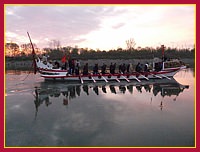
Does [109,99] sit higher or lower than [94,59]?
lower

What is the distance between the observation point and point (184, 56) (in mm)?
47719

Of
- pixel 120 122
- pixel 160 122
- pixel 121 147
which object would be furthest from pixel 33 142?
pixel 160 122

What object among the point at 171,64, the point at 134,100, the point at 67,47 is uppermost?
the point at 67,47

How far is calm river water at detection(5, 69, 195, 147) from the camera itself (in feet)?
18.6

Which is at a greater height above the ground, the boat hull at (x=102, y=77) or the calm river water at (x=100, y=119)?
the boat hull at (x=102, y=77)

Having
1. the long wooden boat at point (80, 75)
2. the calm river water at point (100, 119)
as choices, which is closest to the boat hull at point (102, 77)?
the long wooden boat at point (80, 75)

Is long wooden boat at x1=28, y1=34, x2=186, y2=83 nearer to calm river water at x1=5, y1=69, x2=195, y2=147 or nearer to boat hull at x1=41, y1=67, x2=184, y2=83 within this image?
boat hull at x1=41, y1=67, x2=184, y2=83

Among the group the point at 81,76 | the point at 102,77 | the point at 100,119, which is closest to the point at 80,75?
the point at 81,76

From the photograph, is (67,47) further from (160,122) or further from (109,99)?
(160,122)

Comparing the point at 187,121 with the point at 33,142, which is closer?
the point at 33,142

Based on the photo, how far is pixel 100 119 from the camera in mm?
7336

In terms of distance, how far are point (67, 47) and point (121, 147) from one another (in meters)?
57.1

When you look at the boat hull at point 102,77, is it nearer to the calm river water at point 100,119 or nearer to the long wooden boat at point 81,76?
the long wooden boat at point 81,76

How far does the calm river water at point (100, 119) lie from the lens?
5.68m
